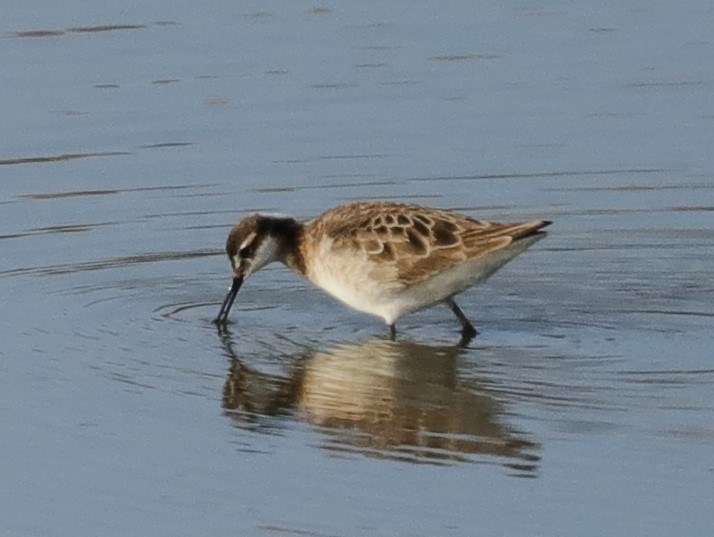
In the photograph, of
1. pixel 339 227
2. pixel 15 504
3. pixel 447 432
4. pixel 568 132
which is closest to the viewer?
pixel 15 504

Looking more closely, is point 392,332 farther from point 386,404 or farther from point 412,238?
point 386,404

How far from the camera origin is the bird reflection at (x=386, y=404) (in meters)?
10.5

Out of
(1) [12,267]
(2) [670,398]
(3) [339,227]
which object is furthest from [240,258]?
(2) [670,398]

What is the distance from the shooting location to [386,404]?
11.4m

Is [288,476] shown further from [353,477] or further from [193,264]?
[193,264]

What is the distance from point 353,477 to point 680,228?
18.3 ft

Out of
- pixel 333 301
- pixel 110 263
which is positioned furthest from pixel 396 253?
pixel 110 263

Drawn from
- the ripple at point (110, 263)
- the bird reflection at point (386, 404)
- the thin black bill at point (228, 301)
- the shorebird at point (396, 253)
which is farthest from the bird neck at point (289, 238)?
the ripple at point (110, 263)

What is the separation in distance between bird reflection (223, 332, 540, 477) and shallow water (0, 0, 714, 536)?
2 cm

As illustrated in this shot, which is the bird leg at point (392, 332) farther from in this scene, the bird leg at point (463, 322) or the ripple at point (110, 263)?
the ripple at point (110, 263)

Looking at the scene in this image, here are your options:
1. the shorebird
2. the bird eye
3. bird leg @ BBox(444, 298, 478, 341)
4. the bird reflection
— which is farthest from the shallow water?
the bird eye

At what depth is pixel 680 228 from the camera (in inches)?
591

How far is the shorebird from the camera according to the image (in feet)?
41.1

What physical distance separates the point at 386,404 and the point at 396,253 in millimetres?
1596
